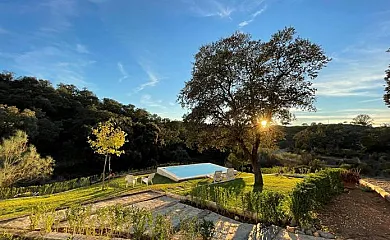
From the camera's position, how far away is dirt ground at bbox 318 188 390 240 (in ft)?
20.5

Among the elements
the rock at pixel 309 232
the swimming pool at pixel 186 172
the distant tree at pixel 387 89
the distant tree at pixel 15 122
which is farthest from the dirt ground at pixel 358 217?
the distant tree at pixel 15 122

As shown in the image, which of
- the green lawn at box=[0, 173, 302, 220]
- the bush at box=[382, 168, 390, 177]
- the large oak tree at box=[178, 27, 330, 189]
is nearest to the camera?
the green lawn at box=[0, 173, 302, 220]

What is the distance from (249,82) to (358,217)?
21.1 ft

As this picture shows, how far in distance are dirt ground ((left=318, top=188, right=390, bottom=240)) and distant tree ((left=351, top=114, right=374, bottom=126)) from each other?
39.8m

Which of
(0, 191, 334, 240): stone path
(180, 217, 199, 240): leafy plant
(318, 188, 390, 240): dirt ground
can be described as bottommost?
(318, 188, 390, 240): dirt ground

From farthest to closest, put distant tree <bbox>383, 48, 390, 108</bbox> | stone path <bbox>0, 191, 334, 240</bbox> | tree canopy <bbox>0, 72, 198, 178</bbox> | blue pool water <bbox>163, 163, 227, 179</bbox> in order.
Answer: tree canopy <bbox>0, 72, 198, 178</bbox> < blue pool water <bbox>163, 163, 227, 179</bbox> < distant tree <bbox>383, 48, 390, 108</bbox> < stone path <bbox>0, 191, 334, 240</bbox>

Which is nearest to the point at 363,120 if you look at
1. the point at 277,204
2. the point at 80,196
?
the point at 277,204

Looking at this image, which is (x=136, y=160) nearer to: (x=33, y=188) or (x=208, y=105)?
(x=33, y=188)

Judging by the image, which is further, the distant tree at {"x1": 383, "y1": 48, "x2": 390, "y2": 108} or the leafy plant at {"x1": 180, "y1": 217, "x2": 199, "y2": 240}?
the distant tree at {"x1": 383, "y1": 48, "x2": 390, "y2": 108}

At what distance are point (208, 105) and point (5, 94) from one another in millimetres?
29632

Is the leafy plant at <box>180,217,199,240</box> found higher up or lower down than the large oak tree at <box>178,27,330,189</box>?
lower down

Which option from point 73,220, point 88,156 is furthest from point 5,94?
point 73,220

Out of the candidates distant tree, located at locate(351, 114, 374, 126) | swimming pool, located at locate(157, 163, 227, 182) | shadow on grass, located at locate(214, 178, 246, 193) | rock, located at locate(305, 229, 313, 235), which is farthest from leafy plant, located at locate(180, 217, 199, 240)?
distant tree, located at locate(351, 114, 374, 126)

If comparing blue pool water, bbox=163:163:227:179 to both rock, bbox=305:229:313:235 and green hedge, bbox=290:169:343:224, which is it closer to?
green hedge, bbox=290:169:343:224
